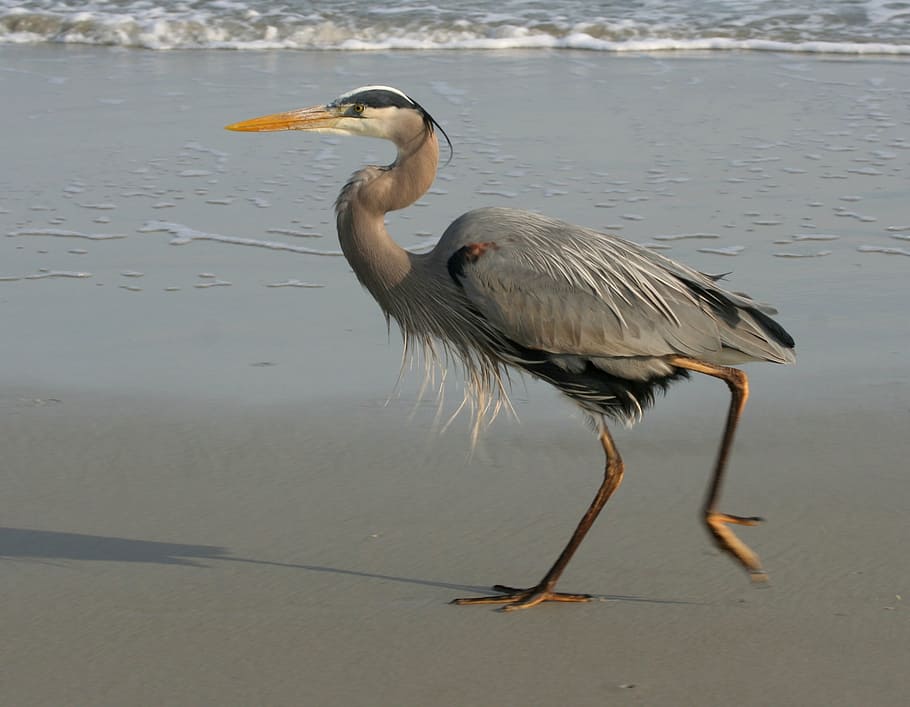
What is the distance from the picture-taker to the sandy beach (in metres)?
3.31

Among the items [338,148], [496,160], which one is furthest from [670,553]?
[338,148]

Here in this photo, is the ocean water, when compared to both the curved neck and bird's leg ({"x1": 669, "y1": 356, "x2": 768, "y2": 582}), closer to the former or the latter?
the curved neck

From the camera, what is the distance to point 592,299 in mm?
3834

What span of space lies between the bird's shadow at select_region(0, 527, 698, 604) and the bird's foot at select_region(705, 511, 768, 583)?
23.9 inches

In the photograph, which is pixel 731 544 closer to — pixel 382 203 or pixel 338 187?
pixel 382 203

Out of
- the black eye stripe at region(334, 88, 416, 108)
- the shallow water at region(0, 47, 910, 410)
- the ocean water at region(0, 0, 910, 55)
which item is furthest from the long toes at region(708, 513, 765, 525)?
the ocean water at region(0, 0, 910, 55)

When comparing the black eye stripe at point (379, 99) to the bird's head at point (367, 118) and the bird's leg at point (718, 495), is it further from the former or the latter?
the bird's leg at point (718, 495)

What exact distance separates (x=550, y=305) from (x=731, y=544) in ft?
2.58

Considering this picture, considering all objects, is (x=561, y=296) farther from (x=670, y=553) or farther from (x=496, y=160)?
(x=496, y=160)

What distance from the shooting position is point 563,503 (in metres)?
4.15

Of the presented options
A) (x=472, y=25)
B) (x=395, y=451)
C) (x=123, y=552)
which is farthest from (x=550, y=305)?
(x=472, y=25)

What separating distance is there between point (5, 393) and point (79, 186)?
252 centimetres

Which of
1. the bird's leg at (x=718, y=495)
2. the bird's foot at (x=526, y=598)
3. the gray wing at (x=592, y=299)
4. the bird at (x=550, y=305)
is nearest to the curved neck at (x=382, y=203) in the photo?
the bird at (x=550, y=305)

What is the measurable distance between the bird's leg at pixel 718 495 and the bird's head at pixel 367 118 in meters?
1.00
